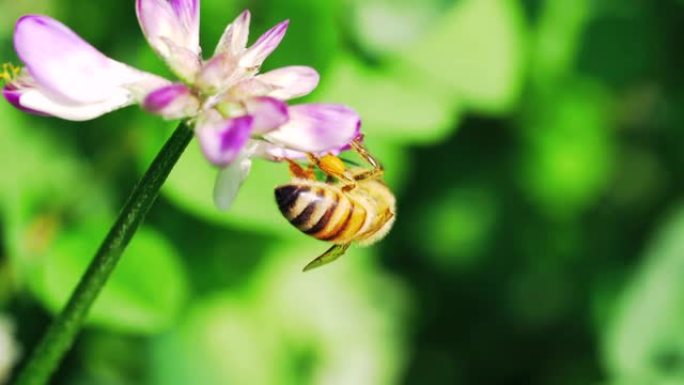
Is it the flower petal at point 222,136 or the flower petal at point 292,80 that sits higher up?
the flower petal at point 292,80

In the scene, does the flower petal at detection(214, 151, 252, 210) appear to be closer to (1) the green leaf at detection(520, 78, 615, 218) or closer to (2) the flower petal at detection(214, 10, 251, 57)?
(2) the flower petal at detection(214, 10, 251, 57)

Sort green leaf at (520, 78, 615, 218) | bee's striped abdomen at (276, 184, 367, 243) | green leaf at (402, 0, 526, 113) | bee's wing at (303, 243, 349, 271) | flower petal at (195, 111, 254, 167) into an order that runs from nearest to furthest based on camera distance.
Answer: flower petal at (195, 111, 254, 167), bee's striped abdomen at (276, 184, 367, 243), bee's wing at (303, 243, 349, 271), green leaf at (402, 0, 526, 113), green leaf at (520, 78, 615, 218)

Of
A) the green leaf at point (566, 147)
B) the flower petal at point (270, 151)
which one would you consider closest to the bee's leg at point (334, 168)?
the flower petal at point (270, 151)

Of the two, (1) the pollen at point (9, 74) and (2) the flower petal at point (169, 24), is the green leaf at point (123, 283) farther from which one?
(2) the flower petal at point (169, 24)

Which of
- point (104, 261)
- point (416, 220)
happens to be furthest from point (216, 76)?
point (416, 220)

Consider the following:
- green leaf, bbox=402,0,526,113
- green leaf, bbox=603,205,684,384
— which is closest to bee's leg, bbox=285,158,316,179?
green leaf, bbox=402,0,526,113

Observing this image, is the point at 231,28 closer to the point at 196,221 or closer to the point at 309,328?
the point at 196,221

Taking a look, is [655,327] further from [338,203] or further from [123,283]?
[338,203]
